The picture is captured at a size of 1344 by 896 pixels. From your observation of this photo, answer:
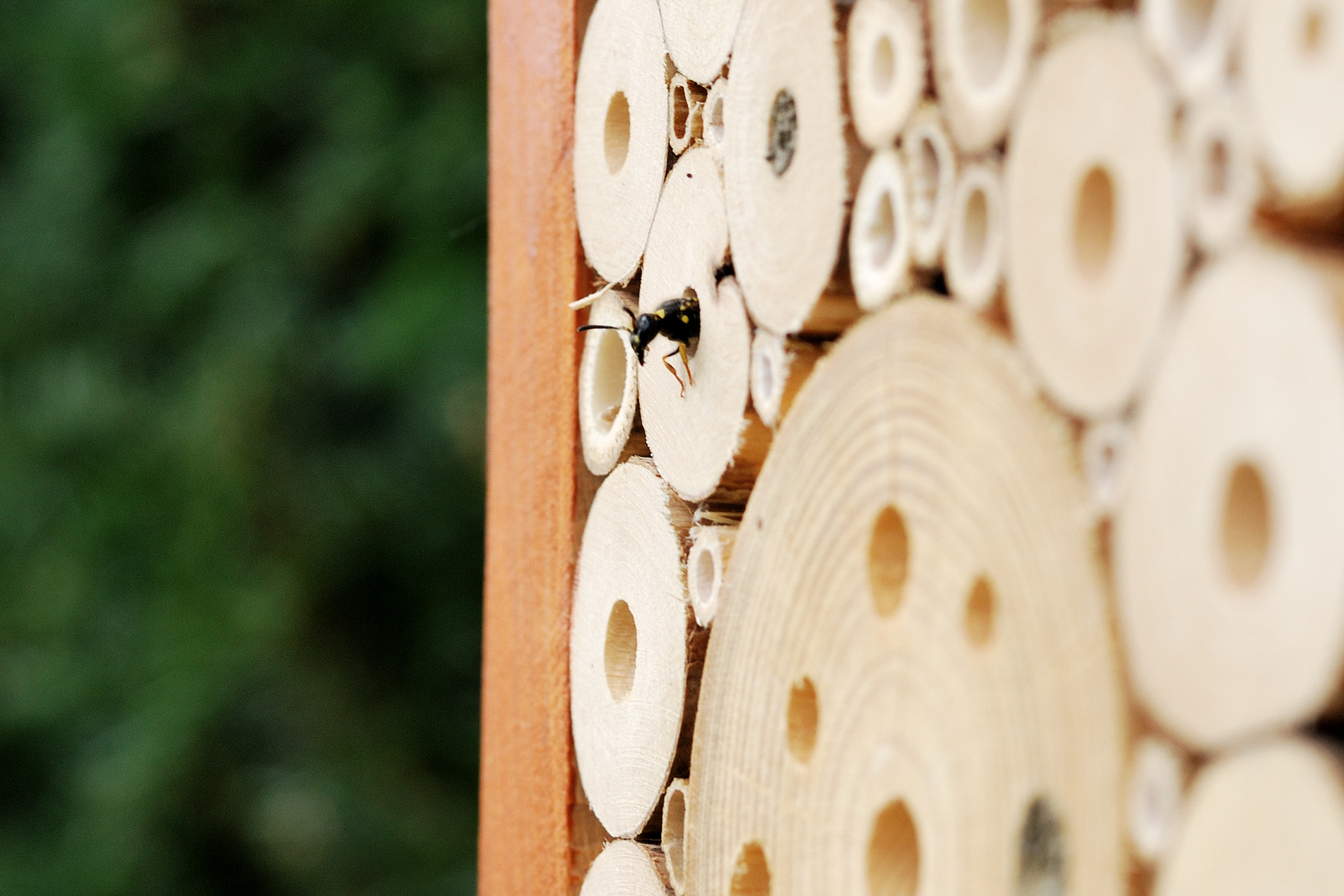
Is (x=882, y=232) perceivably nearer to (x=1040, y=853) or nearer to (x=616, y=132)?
(x=1040, y=853)

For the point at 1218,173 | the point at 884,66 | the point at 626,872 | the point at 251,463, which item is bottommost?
the point at 626,872

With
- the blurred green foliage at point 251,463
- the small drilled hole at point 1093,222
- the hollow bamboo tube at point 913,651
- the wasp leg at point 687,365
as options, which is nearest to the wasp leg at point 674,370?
the wasp leg at point 687,365

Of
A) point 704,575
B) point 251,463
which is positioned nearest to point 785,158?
point 704,575

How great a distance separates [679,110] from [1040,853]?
457mm

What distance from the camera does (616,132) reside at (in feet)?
2.71

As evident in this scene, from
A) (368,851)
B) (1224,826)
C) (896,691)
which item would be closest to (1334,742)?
(1224,826)

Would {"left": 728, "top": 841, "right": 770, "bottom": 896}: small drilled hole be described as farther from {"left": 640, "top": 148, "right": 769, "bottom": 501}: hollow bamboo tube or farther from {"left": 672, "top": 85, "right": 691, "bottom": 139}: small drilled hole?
{"left": 672, "top": 85, "right": 691, "bottom": 139}: small drilled hole

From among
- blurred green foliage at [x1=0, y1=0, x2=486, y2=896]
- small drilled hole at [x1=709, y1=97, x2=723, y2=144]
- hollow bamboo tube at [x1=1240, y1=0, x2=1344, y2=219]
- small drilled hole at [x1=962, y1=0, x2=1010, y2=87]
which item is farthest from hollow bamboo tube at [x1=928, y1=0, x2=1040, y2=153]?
blurred green foliage at [x1=0, y1=0, x2=486, y2=896]

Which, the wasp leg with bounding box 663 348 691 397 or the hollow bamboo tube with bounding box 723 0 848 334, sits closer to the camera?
the hollow bamboo tube with bounding box 723 0 848 334

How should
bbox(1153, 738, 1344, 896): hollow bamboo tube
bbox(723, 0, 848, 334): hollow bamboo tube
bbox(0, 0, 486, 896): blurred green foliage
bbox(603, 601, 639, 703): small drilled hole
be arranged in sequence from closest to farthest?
bbox(1153, 738, 1344, 896): hollow bamboo tube, bbox(723, 0, 848, 334): hollow bamboo tube, bbox(603, 601, 639, 703): small drilled hole, bbox(0, 0, 486, 896): blurred green foliage

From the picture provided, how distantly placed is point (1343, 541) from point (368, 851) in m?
2.60

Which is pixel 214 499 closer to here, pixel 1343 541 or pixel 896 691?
pixel 896 691

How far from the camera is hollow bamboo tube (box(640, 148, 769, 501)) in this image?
639 mm

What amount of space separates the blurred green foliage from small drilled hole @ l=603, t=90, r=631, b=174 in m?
1.96
